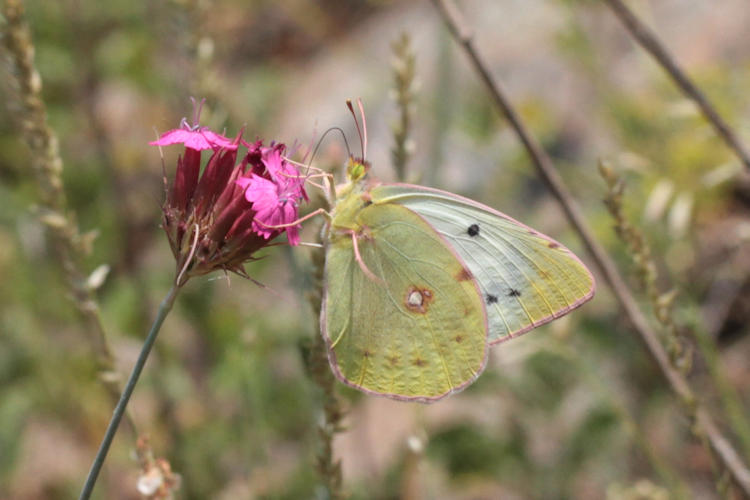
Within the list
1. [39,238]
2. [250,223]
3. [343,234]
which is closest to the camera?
[250,223]

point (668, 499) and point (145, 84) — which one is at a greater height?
point (145, 84)

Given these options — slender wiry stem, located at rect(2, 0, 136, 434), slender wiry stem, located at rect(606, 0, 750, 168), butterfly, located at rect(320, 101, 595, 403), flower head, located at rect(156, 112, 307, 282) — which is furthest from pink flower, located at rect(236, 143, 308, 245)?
slender wiry stem, located at rect(606, 0, 750, 168)

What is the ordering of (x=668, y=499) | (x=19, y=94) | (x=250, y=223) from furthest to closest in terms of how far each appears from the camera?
(x=668, y=499)
(x=19, y=94)
(x=250, y=223)

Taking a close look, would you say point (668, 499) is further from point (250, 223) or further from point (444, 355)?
point (250, 223)

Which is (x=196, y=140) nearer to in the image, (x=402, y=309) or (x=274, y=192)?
(x=274, y=192)

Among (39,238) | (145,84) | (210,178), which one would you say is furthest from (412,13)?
(210,178)

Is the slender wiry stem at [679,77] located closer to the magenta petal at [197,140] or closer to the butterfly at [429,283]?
the butterfly at [429,283]
